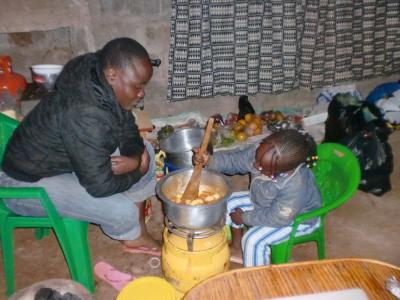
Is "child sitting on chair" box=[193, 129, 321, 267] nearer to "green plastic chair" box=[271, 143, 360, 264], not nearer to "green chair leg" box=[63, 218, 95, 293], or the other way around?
"green plastic chair" box=[271, 143, 360, 264]

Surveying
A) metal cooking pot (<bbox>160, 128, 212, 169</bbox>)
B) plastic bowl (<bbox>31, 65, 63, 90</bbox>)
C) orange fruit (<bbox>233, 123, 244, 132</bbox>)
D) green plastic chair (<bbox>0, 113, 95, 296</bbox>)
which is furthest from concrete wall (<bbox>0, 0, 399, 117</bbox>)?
green plastic chair (<bbox>0, 113, 95, 296</bbox>)

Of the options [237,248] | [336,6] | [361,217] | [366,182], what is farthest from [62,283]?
[336,6]

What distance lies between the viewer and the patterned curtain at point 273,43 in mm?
4062

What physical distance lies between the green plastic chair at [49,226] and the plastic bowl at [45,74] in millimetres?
1655

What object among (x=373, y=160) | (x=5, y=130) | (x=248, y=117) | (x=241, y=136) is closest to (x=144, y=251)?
(x=5, y=130)

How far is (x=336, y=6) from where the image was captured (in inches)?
171

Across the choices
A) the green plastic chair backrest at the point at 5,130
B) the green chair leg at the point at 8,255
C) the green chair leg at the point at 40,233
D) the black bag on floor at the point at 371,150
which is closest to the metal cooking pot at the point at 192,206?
the green chair leg at the point at 8,255

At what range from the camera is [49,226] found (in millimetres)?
2441

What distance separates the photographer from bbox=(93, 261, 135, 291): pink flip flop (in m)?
2.77

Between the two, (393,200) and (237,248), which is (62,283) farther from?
(393,200)

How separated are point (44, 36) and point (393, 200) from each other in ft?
12.5

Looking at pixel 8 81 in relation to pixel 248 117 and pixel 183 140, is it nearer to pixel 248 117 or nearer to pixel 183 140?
pixel 183 140

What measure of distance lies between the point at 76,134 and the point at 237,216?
3.61 ft

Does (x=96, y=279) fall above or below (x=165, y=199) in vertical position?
below
